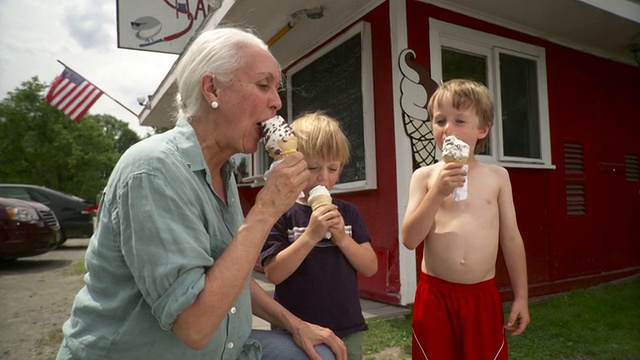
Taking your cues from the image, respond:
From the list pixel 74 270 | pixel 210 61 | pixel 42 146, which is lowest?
pixel 74 270

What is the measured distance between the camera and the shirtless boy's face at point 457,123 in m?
2.08

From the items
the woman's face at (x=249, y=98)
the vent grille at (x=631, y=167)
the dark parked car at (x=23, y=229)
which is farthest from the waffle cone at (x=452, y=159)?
the dark parked car at (x=23, y=229)

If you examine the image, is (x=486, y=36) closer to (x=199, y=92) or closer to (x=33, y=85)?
(x=199, y=92)

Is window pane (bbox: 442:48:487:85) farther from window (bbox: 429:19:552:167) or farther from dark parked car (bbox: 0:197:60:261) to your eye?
dark parked car (bbox: 0:197:60:261)

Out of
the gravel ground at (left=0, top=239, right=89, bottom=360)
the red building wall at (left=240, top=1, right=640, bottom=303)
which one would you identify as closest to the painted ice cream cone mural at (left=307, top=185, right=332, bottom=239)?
the red building wall at (left=240, top=1, right=640, bottom=303)

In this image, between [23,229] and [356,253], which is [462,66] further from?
[23,229]

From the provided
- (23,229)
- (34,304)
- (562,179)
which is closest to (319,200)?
(562,179)

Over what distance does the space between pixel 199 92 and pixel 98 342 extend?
835 mm

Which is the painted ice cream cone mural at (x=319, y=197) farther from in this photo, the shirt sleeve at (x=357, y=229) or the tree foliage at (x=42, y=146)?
the tree foliage at (x=42, y=146)

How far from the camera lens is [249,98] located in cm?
146

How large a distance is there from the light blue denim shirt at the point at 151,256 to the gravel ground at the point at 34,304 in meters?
2.70

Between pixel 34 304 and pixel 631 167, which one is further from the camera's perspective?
pixel 631 167

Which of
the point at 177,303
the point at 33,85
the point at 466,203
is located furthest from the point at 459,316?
the point at 33,85

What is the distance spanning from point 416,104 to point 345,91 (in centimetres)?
102
